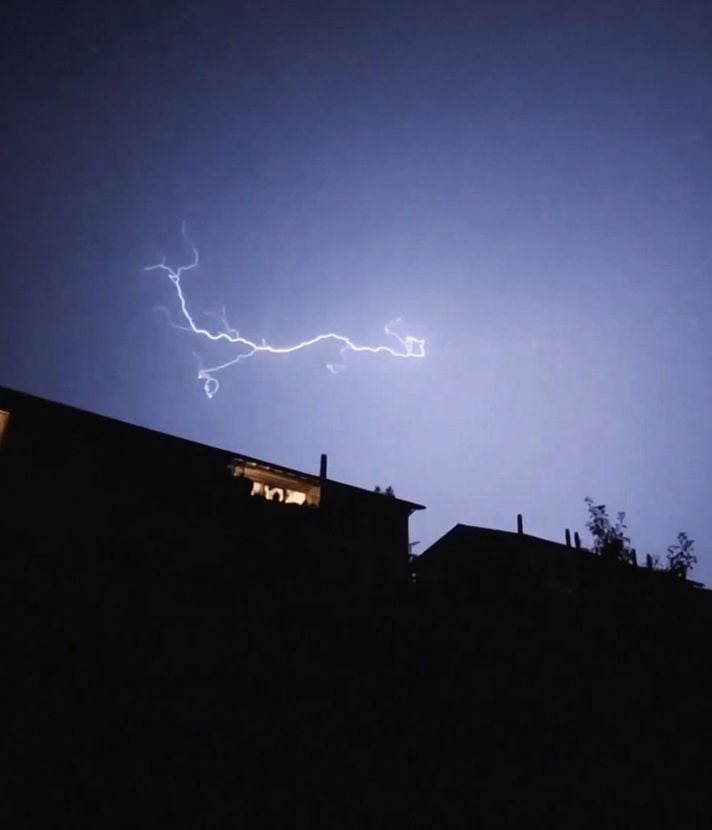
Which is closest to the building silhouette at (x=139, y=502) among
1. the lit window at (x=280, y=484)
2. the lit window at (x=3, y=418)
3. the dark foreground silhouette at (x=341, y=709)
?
the lit window at (x=3, y=418)

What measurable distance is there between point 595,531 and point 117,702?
24.0 metres

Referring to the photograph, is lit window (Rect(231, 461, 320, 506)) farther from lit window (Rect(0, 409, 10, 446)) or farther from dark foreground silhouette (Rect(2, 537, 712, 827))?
dark foreground silhouette (Rect(2, 537, 712, 827))

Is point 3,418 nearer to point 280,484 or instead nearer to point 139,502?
point 139,502

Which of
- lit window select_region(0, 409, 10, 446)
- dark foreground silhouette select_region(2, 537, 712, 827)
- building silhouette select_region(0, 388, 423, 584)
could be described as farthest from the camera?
lit window select_region(0, 409, 10, 446)

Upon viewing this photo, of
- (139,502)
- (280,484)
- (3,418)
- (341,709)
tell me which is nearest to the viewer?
(341,709)

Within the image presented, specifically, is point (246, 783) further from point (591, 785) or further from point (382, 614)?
point (591, 785)

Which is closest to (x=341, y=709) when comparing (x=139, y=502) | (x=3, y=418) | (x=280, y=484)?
(x=139, y=502)

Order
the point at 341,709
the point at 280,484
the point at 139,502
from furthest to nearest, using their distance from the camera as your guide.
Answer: the point at 280,484 → the point at 139,502 → the point at 341,709

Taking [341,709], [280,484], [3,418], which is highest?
[280,484]

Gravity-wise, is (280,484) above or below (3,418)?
above

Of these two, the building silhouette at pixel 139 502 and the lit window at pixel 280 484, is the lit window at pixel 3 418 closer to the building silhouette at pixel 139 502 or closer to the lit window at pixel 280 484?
the building silhouette at pixel 139 502

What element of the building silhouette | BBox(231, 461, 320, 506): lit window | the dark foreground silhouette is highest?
BBox(231, 461, 320, 506): lit window

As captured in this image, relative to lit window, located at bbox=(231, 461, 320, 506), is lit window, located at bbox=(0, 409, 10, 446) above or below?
below

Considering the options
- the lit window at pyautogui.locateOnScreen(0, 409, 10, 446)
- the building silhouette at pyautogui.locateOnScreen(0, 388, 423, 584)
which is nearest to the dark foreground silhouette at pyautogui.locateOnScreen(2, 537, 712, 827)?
the building silhouette at pyautogui.locateOnScreen(0, 388, 423, 584)
